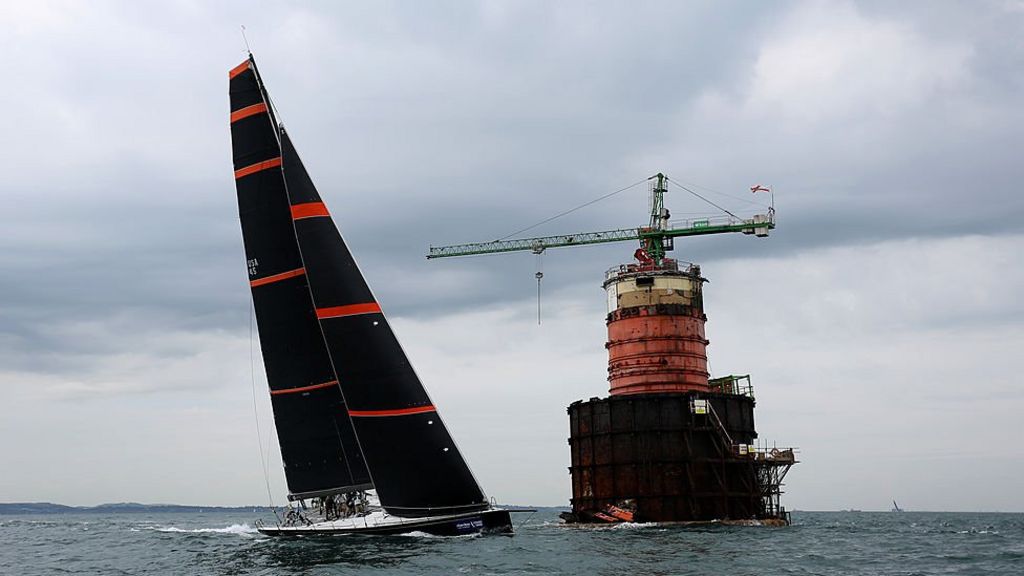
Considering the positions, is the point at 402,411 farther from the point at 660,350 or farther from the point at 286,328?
the point at 660,350

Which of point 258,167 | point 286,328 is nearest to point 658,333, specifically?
point 286,328

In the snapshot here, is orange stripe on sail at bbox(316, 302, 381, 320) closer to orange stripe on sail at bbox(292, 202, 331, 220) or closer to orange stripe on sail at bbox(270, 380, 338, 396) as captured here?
orange stripe on sail at bbox(292, 202, 331, 220)

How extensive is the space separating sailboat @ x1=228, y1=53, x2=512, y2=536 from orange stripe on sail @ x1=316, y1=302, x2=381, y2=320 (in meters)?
0.04

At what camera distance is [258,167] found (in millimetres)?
48125

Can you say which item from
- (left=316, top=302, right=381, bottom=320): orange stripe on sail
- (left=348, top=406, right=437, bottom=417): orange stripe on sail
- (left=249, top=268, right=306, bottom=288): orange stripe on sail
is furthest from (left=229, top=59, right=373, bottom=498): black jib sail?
(left=348, top=406, right=437, bottom=417): orange stripe on sail

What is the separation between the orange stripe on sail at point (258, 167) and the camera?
4784cm

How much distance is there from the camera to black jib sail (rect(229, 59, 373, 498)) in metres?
47.8

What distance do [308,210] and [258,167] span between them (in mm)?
4782

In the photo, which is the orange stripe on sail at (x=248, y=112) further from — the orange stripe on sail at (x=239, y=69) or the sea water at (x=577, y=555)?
the sea water at (x=577, y=555)

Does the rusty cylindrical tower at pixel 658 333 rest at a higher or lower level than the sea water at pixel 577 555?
higher

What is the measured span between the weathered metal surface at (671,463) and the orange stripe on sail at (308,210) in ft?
62.7

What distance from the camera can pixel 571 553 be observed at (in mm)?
38156

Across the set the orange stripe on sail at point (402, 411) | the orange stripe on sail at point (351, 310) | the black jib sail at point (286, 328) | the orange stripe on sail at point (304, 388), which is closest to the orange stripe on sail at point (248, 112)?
the black jib sail at point (286, 328)

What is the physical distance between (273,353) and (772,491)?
89.3 ft
